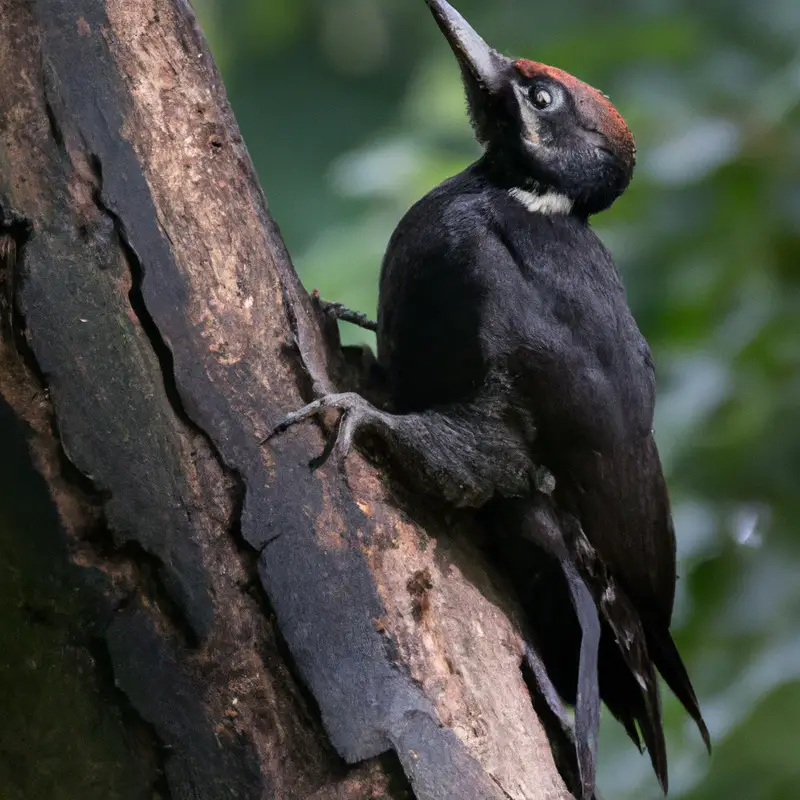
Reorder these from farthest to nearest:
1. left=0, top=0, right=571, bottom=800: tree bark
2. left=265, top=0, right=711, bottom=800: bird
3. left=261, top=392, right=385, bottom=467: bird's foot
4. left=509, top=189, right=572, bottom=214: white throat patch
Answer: left=509, top=189, right=572, bottom=214: white throat patch → left=265, top=0, right=711, bottom=800: bird → left=261, top=392, right=385, bottom=467: bird's foot → left=0, top=0, right=571, bottom=800: tree bark

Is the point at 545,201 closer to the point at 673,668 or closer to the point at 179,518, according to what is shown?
the point at 673,668

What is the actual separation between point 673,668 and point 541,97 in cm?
126

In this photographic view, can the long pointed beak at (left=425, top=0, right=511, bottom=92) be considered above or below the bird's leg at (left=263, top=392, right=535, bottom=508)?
above

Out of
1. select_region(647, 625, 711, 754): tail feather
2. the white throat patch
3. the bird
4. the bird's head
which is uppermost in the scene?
the bird's head

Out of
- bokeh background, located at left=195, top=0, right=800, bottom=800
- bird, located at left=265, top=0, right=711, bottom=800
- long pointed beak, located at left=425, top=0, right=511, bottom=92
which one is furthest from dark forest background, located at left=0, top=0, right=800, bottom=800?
long pointed beak, located at left=425, top=0, right=511, bottom=92

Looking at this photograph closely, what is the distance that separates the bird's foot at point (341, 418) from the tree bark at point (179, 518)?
0.08ft

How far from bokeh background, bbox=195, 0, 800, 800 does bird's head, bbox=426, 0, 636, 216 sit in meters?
0.17

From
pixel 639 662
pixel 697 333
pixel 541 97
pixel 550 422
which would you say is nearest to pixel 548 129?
pixel 541 97

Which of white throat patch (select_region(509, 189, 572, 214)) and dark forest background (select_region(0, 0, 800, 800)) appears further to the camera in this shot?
white throat patch (select_region(509, 189, 572, 214))

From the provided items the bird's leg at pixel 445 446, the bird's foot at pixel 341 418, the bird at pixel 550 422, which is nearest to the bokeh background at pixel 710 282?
the bird at pixel 550 422

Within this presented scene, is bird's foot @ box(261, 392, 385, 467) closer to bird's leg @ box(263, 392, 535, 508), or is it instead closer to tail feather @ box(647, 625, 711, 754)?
bird's leg @ box(263, 392, 535, 508)

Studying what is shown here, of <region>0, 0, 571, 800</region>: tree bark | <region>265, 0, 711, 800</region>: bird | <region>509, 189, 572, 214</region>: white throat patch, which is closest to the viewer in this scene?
<region>0, 0, 571, 800</region>: tree bark

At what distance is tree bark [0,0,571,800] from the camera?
4.81 ft

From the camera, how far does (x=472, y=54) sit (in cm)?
242
